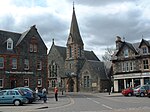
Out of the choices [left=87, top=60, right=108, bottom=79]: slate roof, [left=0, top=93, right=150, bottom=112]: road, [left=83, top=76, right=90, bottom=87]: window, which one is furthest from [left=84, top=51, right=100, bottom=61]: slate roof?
[left=0, top=93, right=150, bottom=112]: road

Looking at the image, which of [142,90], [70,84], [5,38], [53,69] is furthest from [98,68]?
[142,90]

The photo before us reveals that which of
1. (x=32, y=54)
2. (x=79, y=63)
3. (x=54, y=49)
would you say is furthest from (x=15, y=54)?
(x=54, y=49)

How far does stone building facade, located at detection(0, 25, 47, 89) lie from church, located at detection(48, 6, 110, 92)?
1304 cm

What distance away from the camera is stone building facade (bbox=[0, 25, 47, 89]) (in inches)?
1852

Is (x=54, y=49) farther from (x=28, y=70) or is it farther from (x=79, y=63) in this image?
(x=28, y=70)

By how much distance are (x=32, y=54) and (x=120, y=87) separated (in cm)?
1930

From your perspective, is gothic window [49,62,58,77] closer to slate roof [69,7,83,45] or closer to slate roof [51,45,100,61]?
slate roof [51,45,100,61]

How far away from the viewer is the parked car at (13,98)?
25.9 metres

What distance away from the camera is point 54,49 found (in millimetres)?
81562

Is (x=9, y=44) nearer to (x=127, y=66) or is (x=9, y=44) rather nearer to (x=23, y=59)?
(x=23, y=59)

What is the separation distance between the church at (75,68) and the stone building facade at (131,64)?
754 centimetres

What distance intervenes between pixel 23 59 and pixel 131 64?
2114 cm

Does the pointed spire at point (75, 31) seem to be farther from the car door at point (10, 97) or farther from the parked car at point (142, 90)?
the car door at point (10, 97)

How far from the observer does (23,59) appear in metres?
49.4
